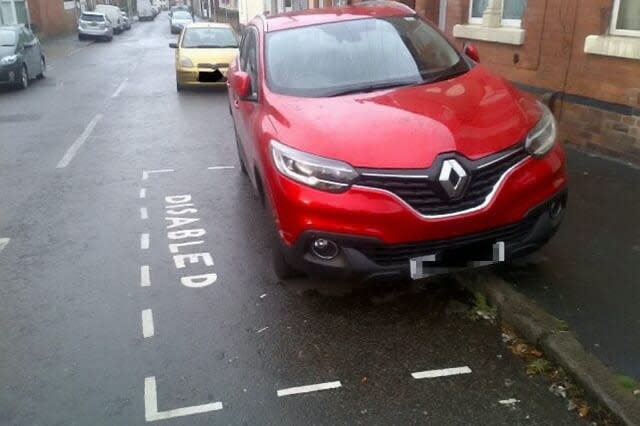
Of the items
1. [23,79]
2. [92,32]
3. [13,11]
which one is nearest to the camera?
[23,79]

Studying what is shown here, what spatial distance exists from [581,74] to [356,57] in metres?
3.66

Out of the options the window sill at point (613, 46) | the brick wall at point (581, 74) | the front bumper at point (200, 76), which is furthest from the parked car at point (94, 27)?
the window sill at point (613, 46)

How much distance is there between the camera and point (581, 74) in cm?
730

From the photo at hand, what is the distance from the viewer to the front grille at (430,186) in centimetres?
357

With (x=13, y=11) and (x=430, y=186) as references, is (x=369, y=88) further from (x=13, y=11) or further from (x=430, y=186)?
(x=13, y=11)

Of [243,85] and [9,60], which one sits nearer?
[243,85]

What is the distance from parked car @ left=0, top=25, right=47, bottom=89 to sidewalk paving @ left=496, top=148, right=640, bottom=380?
47.5ft

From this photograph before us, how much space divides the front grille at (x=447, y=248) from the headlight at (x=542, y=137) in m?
0.44

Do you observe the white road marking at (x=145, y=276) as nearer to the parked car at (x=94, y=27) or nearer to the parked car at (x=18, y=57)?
the parked car at (x=18, y=57)

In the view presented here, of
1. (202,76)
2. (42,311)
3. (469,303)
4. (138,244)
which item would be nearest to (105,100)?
(202,76)

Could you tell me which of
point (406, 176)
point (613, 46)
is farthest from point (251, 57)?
point (613, 46)

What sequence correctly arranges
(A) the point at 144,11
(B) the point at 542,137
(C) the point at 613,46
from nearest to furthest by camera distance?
(B) the point at 542,137 < (C) the point at 613,46 < (A) the point at 144,11

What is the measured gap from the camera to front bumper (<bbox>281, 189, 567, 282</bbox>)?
3672 millimetres

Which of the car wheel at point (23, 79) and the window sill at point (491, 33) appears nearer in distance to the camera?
the window sill at point (491, 33)
